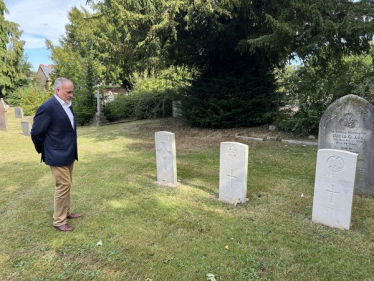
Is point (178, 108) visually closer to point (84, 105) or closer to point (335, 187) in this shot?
point (84, 105)

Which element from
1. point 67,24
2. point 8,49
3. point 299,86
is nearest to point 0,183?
point 299,86

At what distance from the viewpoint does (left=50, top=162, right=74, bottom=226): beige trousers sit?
3.40 meters

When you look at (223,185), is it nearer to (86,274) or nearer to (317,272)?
(317,272)

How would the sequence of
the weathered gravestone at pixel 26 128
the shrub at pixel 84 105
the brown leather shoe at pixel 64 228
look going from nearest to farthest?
the brown leather shoe at pixel 64 228
the weathered gravestone at pixel 26 128
the shrub at pixel 84 105

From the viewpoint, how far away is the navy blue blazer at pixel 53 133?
3242 millimetres

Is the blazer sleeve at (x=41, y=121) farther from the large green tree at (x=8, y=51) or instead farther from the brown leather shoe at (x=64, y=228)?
the large green tree at (x=8, y=51)

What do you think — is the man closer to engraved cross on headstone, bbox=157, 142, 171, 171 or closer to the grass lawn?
the grass lawn

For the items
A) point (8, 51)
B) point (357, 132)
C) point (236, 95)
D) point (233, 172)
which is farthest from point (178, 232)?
point (8, 51)

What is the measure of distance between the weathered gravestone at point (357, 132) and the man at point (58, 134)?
14.2 ft

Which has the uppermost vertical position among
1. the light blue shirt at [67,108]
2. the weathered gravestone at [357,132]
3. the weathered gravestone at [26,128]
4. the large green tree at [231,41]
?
the large green tree at [231,41]

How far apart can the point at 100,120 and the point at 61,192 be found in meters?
13.3

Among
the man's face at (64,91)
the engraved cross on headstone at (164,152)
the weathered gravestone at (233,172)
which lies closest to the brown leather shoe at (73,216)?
the man's face at (64,91)

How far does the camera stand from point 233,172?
14.3ft

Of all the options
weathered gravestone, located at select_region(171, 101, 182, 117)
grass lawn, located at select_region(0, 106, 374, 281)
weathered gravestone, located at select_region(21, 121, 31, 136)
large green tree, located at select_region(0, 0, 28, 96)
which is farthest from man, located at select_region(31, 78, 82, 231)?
large green tree, located at select_region(0, 0, 28, 96)
